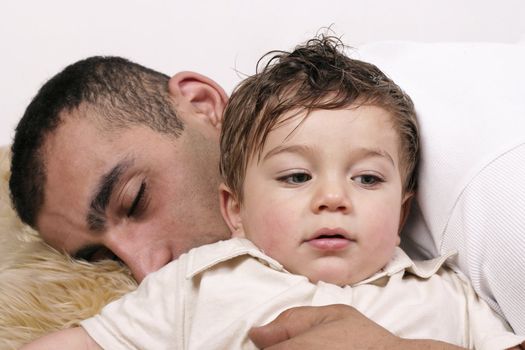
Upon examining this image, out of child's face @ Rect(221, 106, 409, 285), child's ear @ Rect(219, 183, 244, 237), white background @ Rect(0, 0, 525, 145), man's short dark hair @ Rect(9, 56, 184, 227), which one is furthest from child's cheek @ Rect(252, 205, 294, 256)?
white background @ Rect(0, 0, 525, 145)

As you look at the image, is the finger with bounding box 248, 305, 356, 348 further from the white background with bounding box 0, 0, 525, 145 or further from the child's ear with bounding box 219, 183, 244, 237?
the white background with bounding box 0, 0, 525, 145

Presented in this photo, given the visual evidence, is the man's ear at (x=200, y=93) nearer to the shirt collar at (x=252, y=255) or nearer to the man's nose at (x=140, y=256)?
the man's nose at (x=140, y=256)

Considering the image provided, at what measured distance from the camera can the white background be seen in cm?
251

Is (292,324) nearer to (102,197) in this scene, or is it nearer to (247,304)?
(247,304)

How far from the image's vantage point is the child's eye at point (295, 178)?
126 cm

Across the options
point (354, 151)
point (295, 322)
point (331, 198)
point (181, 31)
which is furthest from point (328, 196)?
point (181, 31)

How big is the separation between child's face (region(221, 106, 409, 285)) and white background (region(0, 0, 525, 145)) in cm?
126

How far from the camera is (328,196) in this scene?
120 cm

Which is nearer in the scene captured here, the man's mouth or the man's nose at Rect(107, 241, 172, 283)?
the man's mouth

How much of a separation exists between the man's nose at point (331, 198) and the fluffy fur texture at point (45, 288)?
0.52m

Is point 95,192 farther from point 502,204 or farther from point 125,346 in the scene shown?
point 502,204

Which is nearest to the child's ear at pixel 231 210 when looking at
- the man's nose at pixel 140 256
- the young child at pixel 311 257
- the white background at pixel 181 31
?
the young child at pixel 311 257

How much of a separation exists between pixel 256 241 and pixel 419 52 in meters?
0.57

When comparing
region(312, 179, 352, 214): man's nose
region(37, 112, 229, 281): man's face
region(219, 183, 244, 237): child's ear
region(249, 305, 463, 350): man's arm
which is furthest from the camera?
region(37, 112, 229, 281): man's face
